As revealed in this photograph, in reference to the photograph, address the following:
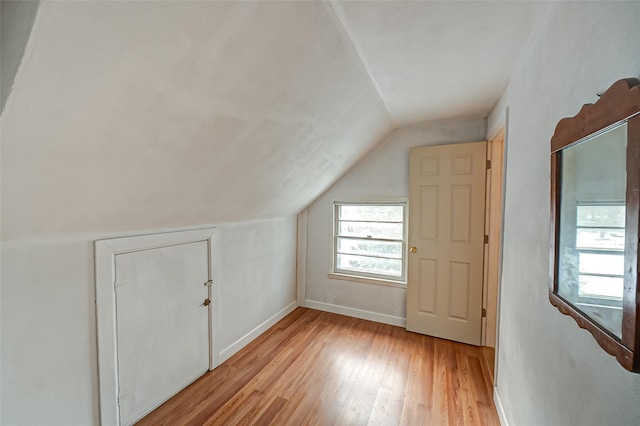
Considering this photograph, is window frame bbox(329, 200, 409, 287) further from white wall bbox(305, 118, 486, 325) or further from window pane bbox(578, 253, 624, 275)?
window pane bbox(578, 253, 624, 275)

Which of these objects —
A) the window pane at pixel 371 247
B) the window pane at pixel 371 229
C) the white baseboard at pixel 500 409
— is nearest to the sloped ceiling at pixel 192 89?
the window pane at pixel 371 229

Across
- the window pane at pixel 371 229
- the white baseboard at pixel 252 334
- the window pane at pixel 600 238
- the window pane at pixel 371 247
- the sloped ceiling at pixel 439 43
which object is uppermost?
the sloped ceiling at pixel 439 43

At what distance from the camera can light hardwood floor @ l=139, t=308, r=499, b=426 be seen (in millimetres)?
1832

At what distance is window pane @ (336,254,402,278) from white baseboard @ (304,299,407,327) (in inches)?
20.3

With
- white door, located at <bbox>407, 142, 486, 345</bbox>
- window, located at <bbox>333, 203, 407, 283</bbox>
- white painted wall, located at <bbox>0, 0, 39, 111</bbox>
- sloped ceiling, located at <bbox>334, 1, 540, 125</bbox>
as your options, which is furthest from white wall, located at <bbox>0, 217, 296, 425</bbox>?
white door, located at <bbox>407, 142, 486, 345</bbox>

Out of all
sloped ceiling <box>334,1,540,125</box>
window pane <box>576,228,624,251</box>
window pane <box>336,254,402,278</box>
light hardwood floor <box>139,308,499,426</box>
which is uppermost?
sloped ceiling <box>334,1,540,125</box>

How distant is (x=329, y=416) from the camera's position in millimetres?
1839

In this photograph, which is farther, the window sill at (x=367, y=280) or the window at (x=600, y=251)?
the window sill at (x=367, y=280)

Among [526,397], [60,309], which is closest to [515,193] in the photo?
[526,397]

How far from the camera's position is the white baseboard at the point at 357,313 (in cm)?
322

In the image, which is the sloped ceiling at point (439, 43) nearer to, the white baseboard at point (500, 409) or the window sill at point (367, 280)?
the window sill at point (367, 280)

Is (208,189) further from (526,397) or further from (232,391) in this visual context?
(526,397)

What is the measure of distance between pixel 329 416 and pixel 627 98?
7.23ft

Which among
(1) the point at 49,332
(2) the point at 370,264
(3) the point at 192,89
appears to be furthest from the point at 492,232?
(1) the point at 49,332
